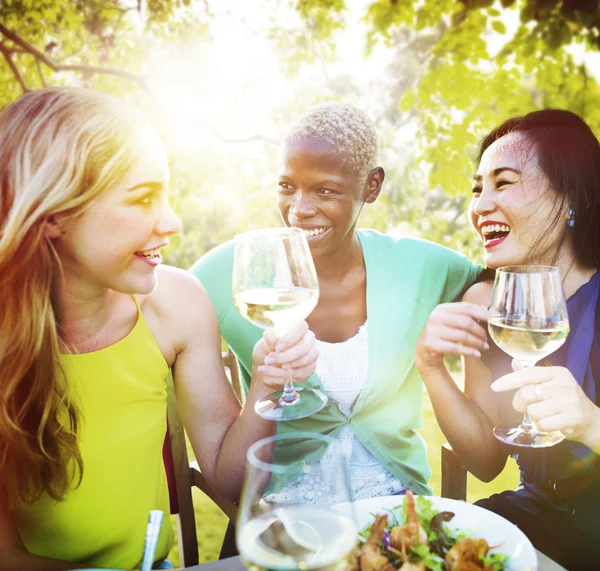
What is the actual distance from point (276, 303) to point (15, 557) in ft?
2.90

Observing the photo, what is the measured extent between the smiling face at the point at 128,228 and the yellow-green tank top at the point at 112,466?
23 centimetres

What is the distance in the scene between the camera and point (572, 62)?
11.1ft

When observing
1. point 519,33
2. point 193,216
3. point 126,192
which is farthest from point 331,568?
point 193,216

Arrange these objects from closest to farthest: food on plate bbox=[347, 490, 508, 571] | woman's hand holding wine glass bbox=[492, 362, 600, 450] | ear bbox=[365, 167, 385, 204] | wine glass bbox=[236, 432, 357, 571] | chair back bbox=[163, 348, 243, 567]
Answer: wine glass bbox=[236, 432, 357, 571]
food on plate bbox=[347, 490, 508, 571]
woman's hand holding wine glass bbox=[492, 362, 600, 450]
chair back bbox=[163, 348, 243, 567]
ear bbox=[365, 167, 385, 204]

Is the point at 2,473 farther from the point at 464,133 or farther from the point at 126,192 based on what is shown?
the point at 464,133

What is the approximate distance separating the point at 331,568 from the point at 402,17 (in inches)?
151

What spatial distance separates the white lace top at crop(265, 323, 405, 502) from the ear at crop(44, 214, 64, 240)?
1.14 meters

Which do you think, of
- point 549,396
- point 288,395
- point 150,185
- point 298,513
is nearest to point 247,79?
point 150,185

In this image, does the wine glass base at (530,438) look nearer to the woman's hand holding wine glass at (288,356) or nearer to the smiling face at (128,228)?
the woman's hand holding wine glass at (288,356)

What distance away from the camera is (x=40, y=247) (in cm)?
144

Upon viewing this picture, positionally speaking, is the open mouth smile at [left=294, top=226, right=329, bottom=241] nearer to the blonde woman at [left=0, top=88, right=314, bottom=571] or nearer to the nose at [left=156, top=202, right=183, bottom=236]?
the blonde woman at [left=0, top=88, right=314, bottom=571]

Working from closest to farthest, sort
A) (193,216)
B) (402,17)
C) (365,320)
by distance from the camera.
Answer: (365,320) → (402,17) → (193,216)

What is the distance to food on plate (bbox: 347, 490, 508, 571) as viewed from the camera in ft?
3.04

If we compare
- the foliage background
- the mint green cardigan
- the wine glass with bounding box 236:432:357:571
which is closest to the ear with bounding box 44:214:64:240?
the mint green cardigan
